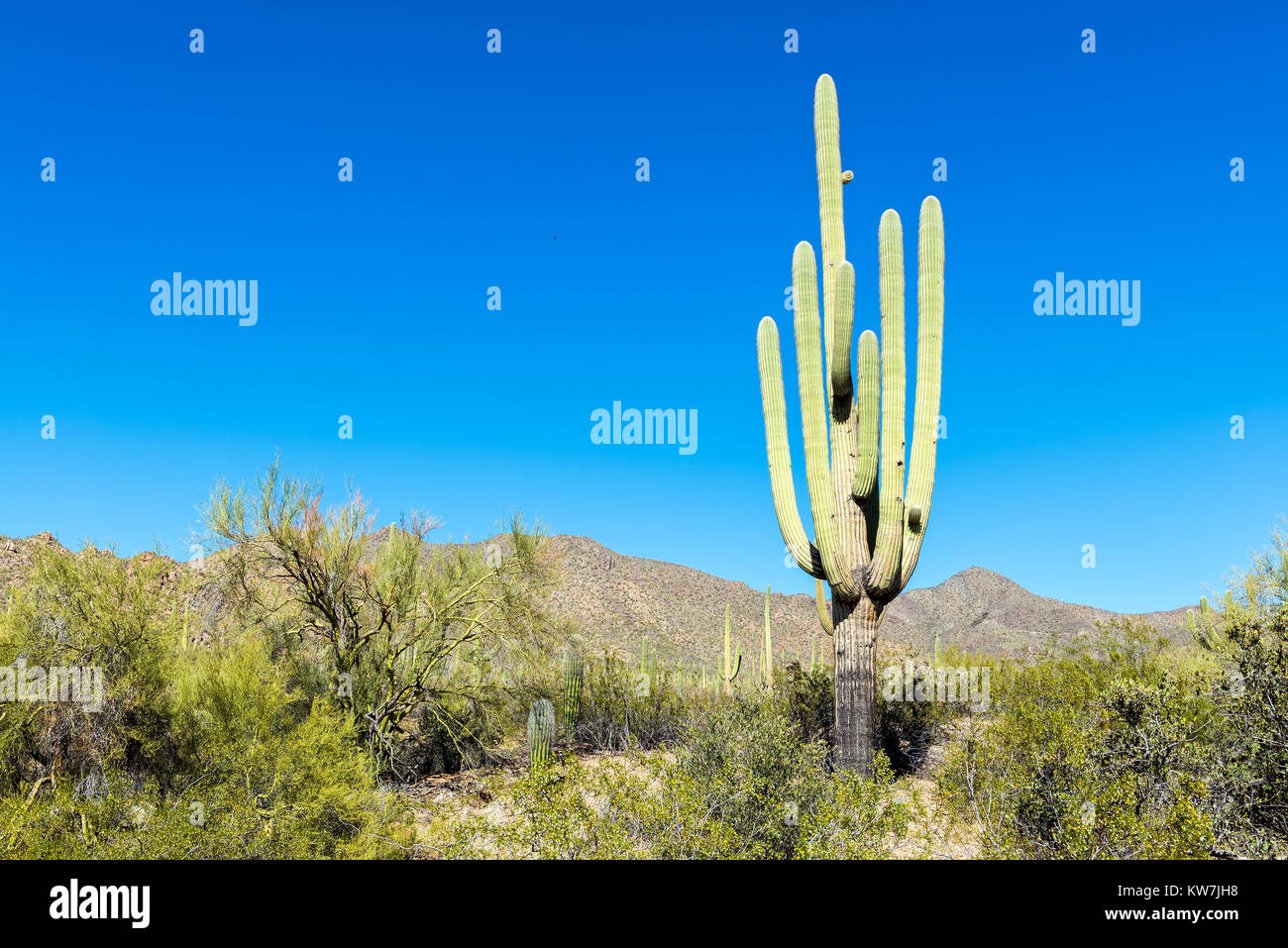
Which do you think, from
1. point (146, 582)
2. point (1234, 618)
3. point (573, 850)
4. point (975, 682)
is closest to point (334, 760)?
point (146, 582)

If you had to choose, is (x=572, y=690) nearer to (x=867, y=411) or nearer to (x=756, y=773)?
(x=756, y=773)

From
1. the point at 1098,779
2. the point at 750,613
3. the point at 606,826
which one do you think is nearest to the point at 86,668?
the point at 606,826

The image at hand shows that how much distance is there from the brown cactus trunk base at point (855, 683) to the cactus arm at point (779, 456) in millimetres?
721

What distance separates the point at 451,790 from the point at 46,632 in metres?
5.72

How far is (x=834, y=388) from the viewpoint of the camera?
8648mm

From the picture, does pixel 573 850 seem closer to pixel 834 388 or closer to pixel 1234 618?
pixel 834 388

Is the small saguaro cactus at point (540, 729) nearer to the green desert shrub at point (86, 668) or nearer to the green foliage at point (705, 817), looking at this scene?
the green foliage at point (705, 817)

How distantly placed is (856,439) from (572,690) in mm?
8102

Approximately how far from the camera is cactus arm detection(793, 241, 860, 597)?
346 inches

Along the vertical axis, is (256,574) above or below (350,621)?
above

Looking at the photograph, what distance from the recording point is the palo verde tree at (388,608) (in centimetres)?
991

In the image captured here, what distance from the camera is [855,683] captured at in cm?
877

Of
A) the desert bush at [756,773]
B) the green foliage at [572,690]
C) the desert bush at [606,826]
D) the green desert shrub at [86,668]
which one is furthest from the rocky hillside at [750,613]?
the desert bush at [606,826]

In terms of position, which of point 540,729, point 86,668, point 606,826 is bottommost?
point 540,729
